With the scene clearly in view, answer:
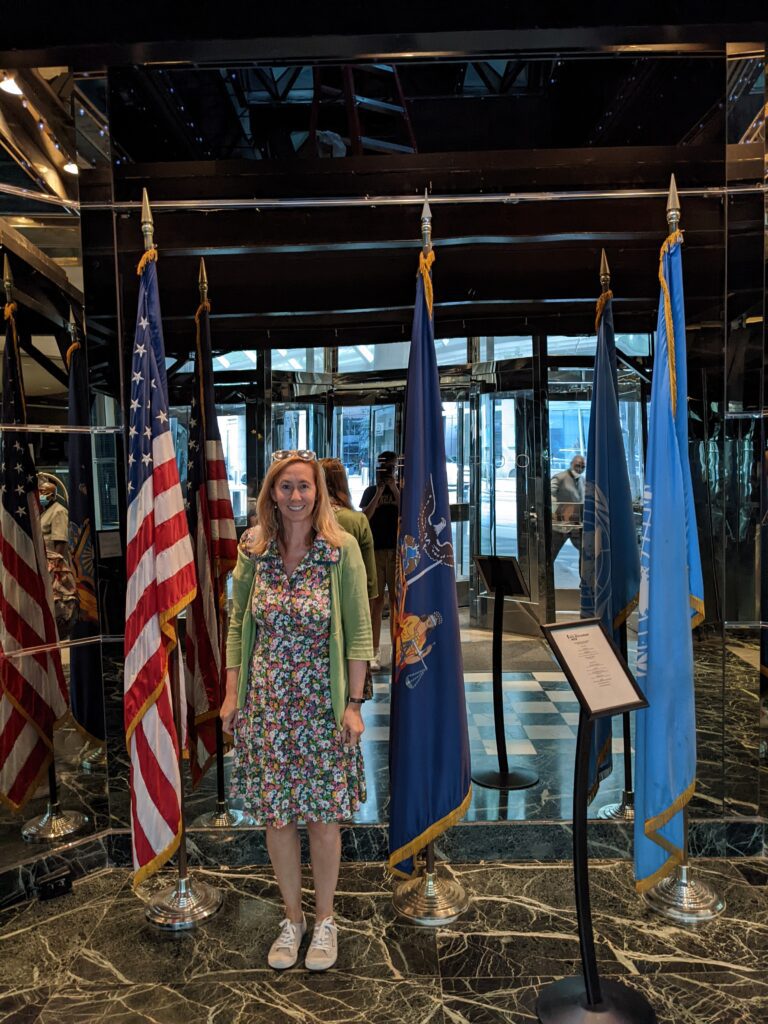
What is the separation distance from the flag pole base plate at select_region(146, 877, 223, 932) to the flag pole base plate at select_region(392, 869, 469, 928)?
0.71 metres

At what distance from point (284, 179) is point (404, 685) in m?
2.11

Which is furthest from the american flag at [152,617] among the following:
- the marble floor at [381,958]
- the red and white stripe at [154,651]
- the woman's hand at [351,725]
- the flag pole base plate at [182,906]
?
the woman's hand at [351,725]

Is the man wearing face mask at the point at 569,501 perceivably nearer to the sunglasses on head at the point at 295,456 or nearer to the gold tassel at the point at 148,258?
the sunglasses on head at the point at 295,456

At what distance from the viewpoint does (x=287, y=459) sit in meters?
2.63

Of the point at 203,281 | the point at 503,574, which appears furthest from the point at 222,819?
the point at 203,281

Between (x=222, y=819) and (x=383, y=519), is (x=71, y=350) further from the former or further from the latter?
(x=222, y=819)

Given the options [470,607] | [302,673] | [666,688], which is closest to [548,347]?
[470,607]

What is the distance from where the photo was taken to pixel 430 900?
3.03 metres

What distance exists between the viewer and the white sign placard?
2.24 m

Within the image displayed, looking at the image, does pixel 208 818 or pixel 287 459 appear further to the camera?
pixel 208 818

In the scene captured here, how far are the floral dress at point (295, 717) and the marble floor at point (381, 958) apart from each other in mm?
550

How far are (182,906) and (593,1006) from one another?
1.53 m

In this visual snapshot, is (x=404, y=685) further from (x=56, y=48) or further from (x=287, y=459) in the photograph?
(x=56, y=48)

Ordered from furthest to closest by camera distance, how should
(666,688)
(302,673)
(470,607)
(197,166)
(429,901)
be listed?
1. (470,607)
2. (197,166)
3. (429,901)
4. (666,688)
5. (302,673)
